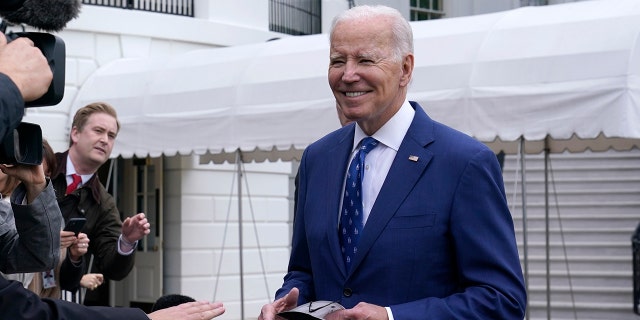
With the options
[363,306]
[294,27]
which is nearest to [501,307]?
[363,306]

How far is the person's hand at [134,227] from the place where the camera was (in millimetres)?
5831

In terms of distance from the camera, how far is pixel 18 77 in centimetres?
251

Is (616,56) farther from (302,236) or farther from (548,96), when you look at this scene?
(302,236)

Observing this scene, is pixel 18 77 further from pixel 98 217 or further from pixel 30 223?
pixel 98 217

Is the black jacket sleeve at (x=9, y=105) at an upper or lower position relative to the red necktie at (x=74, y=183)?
upper

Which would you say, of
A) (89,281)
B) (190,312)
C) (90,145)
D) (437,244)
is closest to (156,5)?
(89,281)

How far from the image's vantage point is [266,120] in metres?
10.3

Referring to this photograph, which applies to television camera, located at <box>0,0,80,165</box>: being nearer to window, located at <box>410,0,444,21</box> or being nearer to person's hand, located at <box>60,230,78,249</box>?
person's hand, located at <box>60,230,78,249</box>

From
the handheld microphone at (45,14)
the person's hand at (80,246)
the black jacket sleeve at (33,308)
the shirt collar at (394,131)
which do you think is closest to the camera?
the black jacket sleeve at (33,308)

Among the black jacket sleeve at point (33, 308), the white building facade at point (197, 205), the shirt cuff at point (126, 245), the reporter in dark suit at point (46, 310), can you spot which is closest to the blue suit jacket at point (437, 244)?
the reporter in dark suit at point (46, 310)

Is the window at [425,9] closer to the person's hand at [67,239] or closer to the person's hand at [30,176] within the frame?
the person's hand at [67,239]

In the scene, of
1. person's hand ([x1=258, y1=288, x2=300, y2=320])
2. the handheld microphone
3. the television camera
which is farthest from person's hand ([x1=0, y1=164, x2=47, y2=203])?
person's hand ([x1=258, y1=288, x2=300, y2=320])

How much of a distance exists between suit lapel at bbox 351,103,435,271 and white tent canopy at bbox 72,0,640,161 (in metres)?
5.13

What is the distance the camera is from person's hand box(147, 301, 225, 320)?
303 cm
